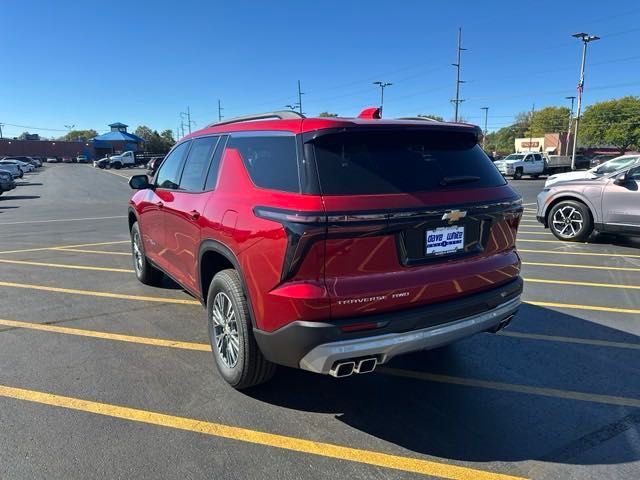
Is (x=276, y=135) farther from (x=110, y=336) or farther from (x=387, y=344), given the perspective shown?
(x=110, y=336)

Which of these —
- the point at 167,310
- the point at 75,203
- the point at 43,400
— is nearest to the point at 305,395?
the point at 43,400

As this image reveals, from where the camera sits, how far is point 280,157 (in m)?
2.99

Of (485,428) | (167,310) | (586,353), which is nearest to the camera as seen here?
(485,428)

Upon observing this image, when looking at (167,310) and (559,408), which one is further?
(167,310)

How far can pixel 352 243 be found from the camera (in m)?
2.59

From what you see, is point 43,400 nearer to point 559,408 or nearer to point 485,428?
point 485,428

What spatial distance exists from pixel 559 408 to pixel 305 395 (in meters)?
1.70

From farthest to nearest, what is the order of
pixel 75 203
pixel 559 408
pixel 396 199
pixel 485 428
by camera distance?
pixel 75 203
pixel 559 408
pixel 485 428
pixel 396 199

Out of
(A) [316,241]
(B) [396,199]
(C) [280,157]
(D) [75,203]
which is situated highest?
(C) [280,157]

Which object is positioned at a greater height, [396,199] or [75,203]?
[396,199]

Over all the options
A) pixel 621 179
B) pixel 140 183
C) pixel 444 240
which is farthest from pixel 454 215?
pixel 621 179

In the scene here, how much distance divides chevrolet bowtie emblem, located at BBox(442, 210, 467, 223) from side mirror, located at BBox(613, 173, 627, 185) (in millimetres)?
6719

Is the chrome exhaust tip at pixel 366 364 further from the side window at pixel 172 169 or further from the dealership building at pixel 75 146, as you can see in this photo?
the dealership building at pixel 75 146

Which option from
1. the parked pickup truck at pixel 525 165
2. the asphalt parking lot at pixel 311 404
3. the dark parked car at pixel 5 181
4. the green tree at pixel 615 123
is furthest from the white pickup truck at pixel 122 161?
the green tree at pixel 615 123
